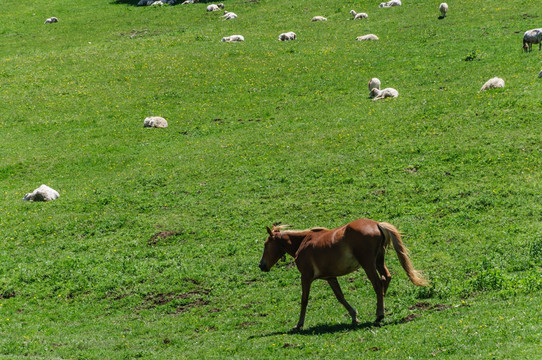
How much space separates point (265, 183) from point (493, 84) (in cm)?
1566

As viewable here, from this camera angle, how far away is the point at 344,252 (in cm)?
1672

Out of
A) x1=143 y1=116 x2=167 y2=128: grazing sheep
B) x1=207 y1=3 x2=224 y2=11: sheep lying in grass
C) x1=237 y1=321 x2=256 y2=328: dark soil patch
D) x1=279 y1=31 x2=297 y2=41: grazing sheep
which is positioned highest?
x1=207 y1=3 x2=224 y2=11: sheep lying in grass

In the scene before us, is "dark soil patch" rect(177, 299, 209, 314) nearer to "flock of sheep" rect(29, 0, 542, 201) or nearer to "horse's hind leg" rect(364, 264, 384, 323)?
"horse's hind leg" rect(364, 264, 384, 323)

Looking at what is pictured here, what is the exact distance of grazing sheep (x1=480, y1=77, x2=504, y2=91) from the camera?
120 feet

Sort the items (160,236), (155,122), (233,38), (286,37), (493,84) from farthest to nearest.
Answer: (233,38) → (286,37) → (155,122) → (493,84) → (160,236)

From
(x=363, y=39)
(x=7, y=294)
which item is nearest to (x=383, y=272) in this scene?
(x=7, y=294)

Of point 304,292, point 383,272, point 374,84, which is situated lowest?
point 304,292

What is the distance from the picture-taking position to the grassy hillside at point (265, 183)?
1812 centimetres

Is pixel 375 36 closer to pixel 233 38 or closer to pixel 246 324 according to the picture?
pixel 233 38

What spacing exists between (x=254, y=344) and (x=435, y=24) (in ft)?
138

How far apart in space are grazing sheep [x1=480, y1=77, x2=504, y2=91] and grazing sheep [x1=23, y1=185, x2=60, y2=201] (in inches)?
983

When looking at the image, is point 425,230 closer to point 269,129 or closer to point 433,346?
point 433,346

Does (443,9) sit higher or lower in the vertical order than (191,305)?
higher

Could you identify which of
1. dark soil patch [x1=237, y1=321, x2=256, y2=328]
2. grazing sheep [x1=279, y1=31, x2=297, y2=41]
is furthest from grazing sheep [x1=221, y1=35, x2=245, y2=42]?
dark soil patch [x1=237, y1=321, x2=256, y2=328]
